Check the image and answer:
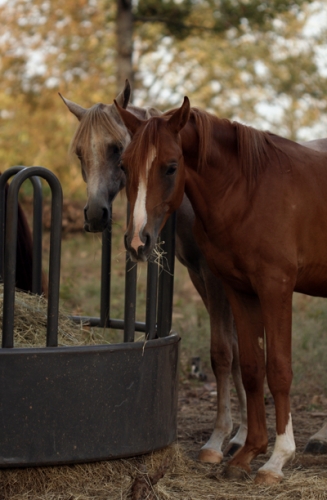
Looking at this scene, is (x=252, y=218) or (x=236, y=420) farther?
(x=236, y=420)

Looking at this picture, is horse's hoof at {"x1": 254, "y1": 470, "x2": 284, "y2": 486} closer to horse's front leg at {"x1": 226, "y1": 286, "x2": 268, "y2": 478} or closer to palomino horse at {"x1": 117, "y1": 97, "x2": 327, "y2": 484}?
palomino horse at {"x1": 117, "y1": 97, "x2": 327, "y2": 484}

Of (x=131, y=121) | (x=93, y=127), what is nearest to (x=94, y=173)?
(x=93, y=127)

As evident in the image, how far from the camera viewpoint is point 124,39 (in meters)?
12.2

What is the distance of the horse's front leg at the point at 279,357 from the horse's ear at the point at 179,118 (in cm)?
85

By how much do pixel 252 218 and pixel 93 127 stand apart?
128 centimetres

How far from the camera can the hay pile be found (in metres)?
3.04

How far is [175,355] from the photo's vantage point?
3.29 m

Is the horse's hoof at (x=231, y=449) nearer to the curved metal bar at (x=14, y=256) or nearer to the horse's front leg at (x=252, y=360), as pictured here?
the horse's front leg at (x=252, y=360)

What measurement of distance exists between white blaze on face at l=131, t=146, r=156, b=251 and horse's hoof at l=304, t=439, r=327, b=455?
1.86 m

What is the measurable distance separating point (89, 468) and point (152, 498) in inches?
13.0

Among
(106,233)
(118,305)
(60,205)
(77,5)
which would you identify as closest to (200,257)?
(106,233)

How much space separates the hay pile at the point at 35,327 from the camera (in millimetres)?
3039

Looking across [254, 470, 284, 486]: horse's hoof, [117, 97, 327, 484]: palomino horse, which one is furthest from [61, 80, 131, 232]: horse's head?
[254, 470, 284, 486]: horse's hoof

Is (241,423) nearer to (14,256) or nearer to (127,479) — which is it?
(127,479)
